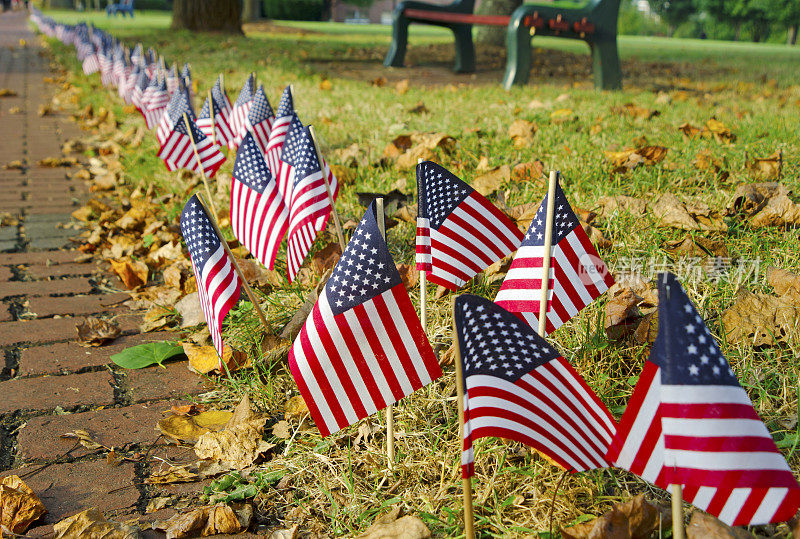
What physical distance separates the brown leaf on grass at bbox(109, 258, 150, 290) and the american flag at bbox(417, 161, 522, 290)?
5.70 feet

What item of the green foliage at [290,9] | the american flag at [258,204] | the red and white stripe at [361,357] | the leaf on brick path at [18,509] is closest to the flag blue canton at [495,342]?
the red and white stripe at [361,357]

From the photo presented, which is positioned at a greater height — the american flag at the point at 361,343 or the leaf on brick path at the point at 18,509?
the american flag at the point at 361,343

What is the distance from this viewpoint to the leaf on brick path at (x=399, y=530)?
153 cm

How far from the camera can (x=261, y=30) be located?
2398 cm

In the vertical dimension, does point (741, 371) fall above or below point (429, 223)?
below

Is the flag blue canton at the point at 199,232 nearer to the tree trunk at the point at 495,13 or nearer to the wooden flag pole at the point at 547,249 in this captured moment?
the wooden flag pole at the point at 547,249

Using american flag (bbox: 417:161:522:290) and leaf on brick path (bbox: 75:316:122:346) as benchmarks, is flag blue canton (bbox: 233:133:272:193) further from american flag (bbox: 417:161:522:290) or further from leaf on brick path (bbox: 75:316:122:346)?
american flag (bbox: 417:161:522:290)

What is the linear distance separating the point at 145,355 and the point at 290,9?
41919mm

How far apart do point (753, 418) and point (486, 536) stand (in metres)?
0.67

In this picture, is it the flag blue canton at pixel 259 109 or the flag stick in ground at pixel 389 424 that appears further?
the flag blue canton at pixel 259 109

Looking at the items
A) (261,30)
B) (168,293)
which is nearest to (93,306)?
(168,293)

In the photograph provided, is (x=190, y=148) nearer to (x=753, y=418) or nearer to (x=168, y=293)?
(x=168, y=293)

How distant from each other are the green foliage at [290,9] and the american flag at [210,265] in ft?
137

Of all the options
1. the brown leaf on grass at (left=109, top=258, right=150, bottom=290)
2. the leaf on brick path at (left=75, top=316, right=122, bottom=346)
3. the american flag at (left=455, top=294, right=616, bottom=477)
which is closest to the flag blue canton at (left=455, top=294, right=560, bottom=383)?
the american flag at (left=455, top=294, right=616, bottom=477)
